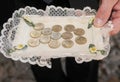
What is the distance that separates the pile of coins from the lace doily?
46 mm

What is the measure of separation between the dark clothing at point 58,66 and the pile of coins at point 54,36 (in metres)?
0.09

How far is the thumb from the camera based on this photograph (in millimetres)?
927

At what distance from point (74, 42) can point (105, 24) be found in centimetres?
11

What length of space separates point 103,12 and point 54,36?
167 mm

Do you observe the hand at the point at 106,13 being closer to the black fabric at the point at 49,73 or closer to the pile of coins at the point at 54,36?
the pile of coins at the point at 54,36

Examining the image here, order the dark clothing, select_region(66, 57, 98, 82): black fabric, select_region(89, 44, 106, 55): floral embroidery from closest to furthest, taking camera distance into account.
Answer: select_region(89, 44, 106, 55): floral embroidery
the dark clothing
select_region(66, 57, 98, 82): black fabric

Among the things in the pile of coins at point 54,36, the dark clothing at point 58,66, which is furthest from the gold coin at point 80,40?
the dark clothing at point 58,66

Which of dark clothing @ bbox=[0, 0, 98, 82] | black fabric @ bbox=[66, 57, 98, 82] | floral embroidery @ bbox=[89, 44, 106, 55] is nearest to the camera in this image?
floral embroidery @ bbox=[89, 44, 106, 55]

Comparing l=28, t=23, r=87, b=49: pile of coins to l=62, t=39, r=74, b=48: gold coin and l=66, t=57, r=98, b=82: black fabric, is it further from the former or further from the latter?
l=66, t=57, r=98, b=82: black fabric

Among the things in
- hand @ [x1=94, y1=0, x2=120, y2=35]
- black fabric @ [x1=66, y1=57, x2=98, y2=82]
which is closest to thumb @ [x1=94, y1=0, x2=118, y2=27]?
hand @ [x1=94, y1=0, x2=120, y2=35]

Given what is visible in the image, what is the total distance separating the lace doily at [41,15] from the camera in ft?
2.97

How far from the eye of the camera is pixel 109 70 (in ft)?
4.79

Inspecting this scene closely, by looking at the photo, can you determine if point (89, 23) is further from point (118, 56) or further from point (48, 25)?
point (118, 56)

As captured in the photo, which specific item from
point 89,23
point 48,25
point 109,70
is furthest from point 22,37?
point 109,70
